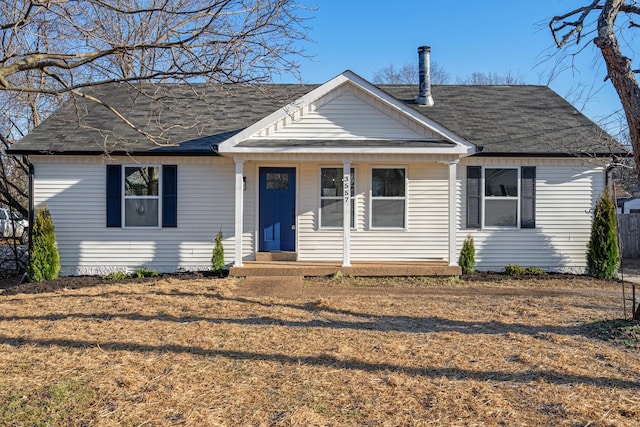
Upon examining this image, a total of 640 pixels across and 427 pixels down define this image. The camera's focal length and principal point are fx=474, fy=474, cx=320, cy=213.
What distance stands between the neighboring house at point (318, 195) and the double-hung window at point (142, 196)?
0.02m

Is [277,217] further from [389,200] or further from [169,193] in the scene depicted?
[389,200]

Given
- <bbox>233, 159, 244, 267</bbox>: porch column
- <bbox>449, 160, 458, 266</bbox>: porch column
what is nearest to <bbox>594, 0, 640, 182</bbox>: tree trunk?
<bbox>449, 160, 458, 266</bbox>: porch column

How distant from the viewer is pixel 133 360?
491cm

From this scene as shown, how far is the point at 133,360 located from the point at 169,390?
998 millimetres

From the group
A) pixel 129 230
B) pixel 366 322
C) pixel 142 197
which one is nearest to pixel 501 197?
pixel 366 322

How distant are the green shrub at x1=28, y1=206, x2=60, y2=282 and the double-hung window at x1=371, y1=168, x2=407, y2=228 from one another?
7.35 m

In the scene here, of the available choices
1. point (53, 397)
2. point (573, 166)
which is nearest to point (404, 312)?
point (53, 397)

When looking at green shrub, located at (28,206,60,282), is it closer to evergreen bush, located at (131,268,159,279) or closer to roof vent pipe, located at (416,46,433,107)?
evergreen bush, located at (131,268,159,279)

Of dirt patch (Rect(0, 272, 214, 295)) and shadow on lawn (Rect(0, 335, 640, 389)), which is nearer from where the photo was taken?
shadow on lawn (Rect(0, 335, 640, 389))

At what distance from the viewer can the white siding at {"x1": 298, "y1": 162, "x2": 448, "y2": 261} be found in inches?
456

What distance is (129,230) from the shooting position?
11.2 metres

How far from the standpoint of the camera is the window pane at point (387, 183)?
1164cm

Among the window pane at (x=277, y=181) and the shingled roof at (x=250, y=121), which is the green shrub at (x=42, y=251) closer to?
the shingled roof at (x=250, y=121)

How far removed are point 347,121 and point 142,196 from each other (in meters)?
5.14
